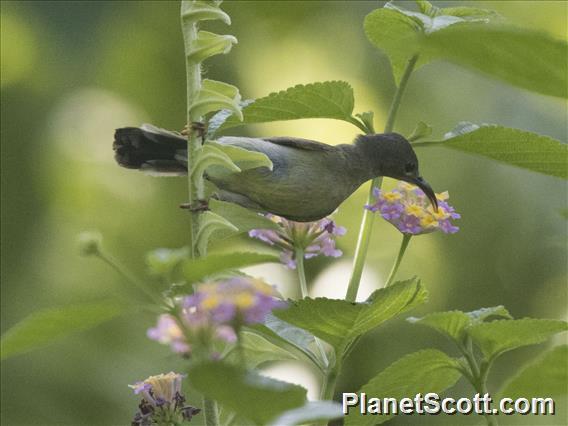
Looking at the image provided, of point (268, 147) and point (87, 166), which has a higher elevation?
point (87, 166)

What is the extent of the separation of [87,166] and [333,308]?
3891mm

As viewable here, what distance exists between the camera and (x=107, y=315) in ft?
3.02

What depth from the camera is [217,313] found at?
0.88 metres

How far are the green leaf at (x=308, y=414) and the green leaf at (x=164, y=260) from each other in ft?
0.56

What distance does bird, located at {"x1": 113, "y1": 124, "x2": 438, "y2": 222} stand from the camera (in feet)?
7.96

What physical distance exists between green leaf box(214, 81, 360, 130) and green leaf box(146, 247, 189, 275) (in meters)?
0.65

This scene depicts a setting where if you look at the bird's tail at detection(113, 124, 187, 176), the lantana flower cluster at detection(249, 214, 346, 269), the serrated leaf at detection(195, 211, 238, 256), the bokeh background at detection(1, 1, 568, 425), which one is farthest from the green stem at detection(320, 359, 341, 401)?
the bokeh background at detection(1, 1, 568, 425)

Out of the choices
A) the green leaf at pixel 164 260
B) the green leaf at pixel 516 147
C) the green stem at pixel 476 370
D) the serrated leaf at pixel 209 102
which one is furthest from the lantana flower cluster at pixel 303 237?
the green leaf at pixel 164 260

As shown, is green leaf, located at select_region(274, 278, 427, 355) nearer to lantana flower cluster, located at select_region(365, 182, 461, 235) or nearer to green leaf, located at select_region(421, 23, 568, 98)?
lantana flower cluster, located at select_region(365, 182, 461, 235)

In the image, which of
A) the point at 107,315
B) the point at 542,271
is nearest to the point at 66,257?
the point at 542,271

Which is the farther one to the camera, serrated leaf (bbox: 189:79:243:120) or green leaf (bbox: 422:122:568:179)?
green leaf (bbox: 422:122:568:179)

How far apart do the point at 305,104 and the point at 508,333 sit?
48 cm

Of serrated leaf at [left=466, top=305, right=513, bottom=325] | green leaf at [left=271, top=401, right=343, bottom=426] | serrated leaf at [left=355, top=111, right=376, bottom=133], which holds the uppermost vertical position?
serrated leaf at [left=355, top=111, right=376, bottom=133]

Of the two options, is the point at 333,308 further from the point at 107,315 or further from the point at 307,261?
the point at 307,261
